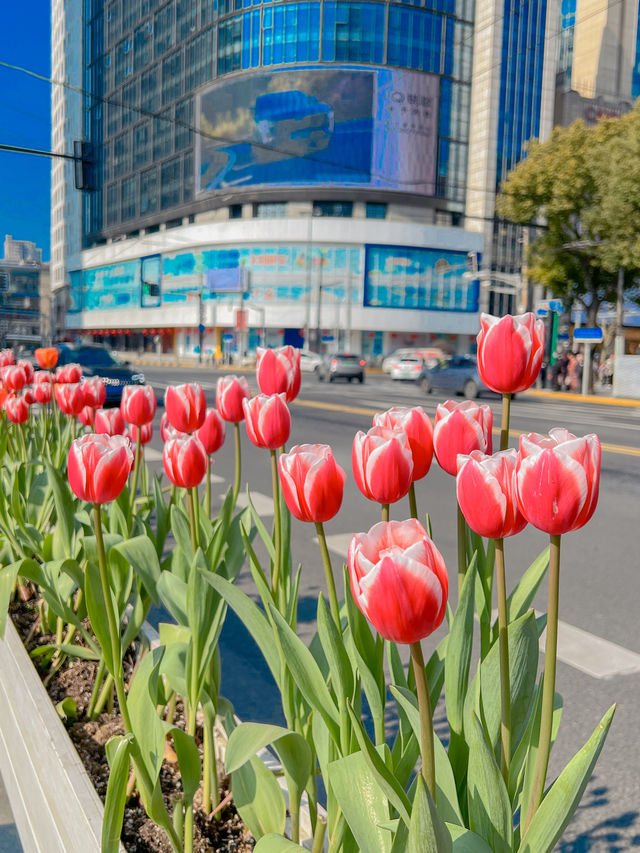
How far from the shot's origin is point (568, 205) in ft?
98.6

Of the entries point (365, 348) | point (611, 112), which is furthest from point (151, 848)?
point (611, 112)

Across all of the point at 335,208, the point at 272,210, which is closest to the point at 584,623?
the point at 335,208

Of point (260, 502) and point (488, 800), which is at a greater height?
point (488, 800)

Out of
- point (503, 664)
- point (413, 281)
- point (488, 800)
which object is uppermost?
point (413, 281)

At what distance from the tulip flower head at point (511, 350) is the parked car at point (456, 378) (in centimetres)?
2387

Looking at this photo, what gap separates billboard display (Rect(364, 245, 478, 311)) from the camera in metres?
64.1

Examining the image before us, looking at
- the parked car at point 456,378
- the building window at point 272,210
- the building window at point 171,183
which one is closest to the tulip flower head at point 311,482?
the parked car at point 456,378

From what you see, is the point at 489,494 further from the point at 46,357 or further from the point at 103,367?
the point at 103,367

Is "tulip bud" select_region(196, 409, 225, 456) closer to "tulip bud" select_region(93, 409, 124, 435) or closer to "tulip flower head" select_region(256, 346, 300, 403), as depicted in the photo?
"tulip flower head" select_region(256, 346, 300, 403)

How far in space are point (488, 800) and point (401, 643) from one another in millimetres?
328

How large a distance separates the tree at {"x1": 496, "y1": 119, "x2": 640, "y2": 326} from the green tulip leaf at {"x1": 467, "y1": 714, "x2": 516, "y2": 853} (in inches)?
1188

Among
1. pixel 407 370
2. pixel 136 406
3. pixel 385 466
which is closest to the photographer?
pixel 385 466

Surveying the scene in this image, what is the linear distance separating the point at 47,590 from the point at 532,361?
175cm

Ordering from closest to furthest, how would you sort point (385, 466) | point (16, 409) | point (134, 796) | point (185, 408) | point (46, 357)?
point (385, 466)
point (134, 796)
point (185, 408)
point (16, 409)
point (46, 357)
